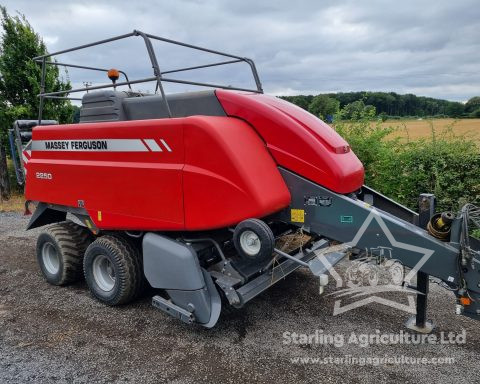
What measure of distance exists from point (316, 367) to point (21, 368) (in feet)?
7.39

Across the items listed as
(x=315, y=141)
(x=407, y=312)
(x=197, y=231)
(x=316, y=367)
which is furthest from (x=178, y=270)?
(x=407, y=312)

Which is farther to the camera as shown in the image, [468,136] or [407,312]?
[468,136]

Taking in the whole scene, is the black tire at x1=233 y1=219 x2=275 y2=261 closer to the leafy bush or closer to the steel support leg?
the steel support leg

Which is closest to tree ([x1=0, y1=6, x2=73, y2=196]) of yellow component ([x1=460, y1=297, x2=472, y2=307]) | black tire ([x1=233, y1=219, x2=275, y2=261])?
black tire ([x1=233, y1=219, x2=275, y2=261])

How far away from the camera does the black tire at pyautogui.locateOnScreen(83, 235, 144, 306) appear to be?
3.88m

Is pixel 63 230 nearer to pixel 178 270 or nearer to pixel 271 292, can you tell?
pixel 178 270

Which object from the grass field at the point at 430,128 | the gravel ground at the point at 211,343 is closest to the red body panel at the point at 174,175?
the gravel ground at the point at 211,343

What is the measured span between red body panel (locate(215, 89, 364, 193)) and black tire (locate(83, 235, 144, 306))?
5.53 feet

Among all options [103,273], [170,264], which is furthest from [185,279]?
[103,273]

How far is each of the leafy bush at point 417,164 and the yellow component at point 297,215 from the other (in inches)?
129

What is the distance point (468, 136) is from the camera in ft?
19.7

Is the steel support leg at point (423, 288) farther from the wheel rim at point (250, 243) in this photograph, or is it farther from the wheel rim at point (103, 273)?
the wheel rim at point (103, 273)

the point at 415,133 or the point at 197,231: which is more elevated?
the point at 415,133

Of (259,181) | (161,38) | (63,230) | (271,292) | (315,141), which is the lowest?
(271,292)
